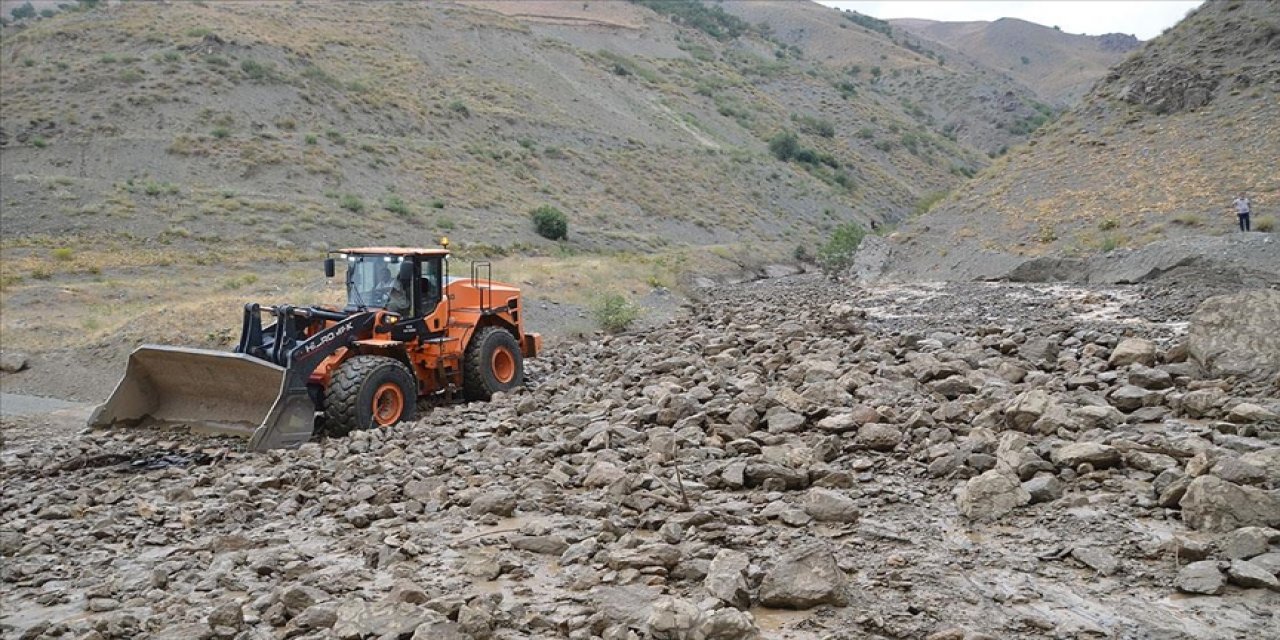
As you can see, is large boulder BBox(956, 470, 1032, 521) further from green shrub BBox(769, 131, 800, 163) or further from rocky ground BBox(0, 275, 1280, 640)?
green shrub BBox(769, 131, 800, 163)

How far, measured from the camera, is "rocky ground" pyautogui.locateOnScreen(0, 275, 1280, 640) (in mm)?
4797

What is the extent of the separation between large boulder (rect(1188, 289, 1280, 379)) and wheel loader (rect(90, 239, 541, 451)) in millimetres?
8210

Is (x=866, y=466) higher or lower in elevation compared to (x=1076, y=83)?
lower

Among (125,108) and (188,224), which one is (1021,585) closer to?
(188,224)

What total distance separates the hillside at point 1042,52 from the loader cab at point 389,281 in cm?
12752

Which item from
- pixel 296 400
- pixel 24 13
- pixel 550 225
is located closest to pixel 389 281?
pixel 296 400

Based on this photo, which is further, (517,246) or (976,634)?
(517,246)

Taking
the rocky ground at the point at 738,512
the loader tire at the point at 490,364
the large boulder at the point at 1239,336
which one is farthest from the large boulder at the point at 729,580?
the loader tire at the point at 490,364

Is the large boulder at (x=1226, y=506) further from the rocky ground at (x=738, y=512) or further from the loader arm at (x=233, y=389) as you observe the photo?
the loader arm at (x=233, y=389)

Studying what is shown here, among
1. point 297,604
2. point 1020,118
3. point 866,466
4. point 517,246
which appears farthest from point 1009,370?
point 1020,118

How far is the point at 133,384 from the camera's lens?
11.3 m

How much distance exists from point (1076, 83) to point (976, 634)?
144 meters

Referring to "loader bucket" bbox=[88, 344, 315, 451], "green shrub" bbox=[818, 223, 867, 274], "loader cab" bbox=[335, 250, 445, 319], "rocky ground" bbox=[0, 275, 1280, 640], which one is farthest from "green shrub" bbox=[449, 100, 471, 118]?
"rocky ground" bbox=[0, 275, 1280, 640]

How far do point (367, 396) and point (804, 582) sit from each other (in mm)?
6879
